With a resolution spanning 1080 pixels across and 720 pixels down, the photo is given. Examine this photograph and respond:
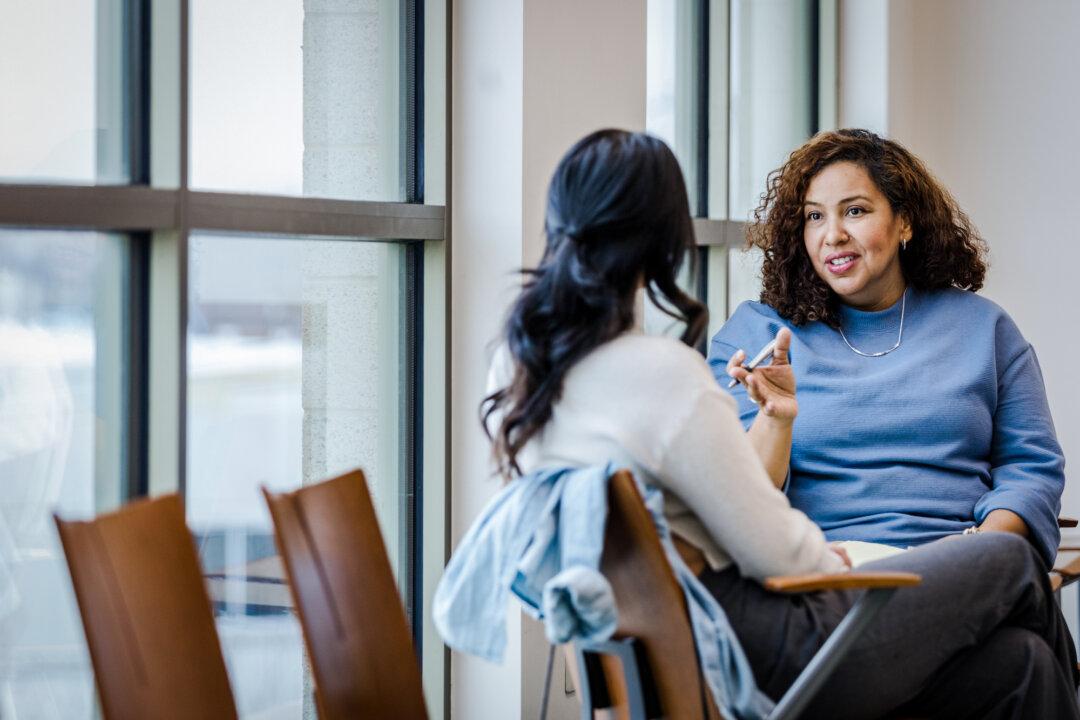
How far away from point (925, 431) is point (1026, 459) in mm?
218

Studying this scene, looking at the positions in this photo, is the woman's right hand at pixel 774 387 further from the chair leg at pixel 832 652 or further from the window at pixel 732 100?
the window at pixel 732 100

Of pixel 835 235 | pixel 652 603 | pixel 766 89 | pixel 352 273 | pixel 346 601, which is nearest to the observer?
pixel 652 603

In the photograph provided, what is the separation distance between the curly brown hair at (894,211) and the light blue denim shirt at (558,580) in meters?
1.22

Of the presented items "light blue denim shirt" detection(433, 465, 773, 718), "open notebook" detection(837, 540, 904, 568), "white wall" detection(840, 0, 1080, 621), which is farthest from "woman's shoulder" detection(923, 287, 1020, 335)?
"white wall" detection(840, 0, 1080, 621)

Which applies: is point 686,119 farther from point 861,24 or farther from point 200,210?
point 200,210

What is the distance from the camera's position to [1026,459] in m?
2.51

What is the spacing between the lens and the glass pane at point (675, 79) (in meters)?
3.22

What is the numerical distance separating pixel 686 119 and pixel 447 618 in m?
2.10

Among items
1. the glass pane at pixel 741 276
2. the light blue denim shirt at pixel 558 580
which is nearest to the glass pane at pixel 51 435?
the light blue denim shirt at pixel 558 580

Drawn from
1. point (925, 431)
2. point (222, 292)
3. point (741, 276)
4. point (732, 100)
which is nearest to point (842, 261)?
point (925, 431)

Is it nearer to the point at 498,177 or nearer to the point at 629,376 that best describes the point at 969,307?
the point at 498,177

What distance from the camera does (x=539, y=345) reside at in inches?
63.4

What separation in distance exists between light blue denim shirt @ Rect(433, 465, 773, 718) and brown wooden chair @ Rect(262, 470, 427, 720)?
13cm

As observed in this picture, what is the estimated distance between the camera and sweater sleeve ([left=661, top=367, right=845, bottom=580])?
1552mm
